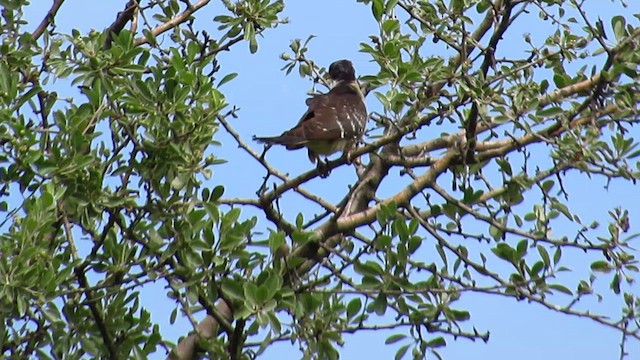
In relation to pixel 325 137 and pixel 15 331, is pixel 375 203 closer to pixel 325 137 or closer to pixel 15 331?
pixel 325 137

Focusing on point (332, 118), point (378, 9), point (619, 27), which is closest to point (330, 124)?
point (332, 118)

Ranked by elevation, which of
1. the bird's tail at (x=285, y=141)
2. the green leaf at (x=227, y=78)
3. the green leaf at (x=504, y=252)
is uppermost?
the bird's tail at (x=285, y=141)

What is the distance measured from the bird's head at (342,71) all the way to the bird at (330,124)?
29 cm

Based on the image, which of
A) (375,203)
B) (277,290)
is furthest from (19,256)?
(375,203)

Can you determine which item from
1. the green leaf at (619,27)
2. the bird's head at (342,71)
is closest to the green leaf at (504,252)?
the green leaf at (619,27)

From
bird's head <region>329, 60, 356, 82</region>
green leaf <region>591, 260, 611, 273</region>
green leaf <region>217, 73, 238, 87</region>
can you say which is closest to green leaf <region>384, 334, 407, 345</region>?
green leaf <region>591, 260, 611, 273</region>

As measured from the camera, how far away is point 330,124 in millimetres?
6191

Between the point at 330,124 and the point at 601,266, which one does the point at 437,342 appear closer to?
the point at 601,266

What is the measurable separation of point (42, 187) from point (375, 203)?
166 centimetres

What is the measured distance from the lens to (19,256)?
3.79m

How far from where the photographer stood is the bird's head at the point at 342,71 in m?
7.21

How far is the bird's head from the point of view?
7.21 m

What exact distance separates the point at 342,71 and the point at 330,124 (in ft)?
3.89

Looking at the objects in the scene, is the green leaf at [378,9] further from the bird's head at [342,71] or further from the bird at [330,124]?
the bird's head at [342,71]
